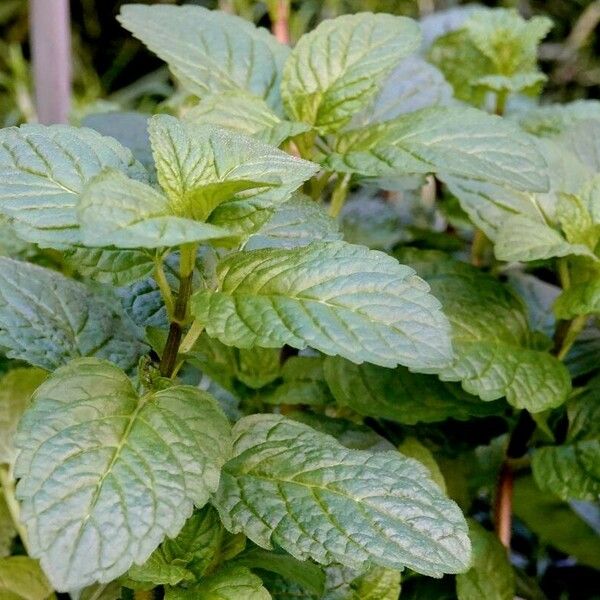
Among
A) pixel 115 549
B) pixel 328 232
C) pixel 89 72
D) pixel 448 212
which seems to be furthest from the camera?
pixel 89 72

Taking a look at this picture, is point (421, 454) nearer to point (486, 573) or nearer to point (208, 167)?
point (486, 573)

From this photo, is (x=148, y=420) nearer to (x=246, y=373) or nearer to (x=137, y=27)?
(x=246, y=373)

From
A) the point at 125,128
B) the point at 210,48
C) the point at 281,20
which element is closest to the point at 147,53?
the point at 281,20

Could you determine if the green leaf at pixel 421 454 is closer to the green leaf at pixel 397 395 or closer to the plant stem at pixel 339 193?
the green leaf at pixel 397 395

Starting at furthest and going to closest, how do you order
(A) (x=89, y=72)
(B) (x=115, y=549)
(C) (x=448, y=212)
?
(A) (x=89, y=72) → (C) (x=448, y=212) → (B) (x=115, y=549)

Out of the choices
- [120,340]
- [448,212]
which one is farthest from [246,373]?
[448,212]
